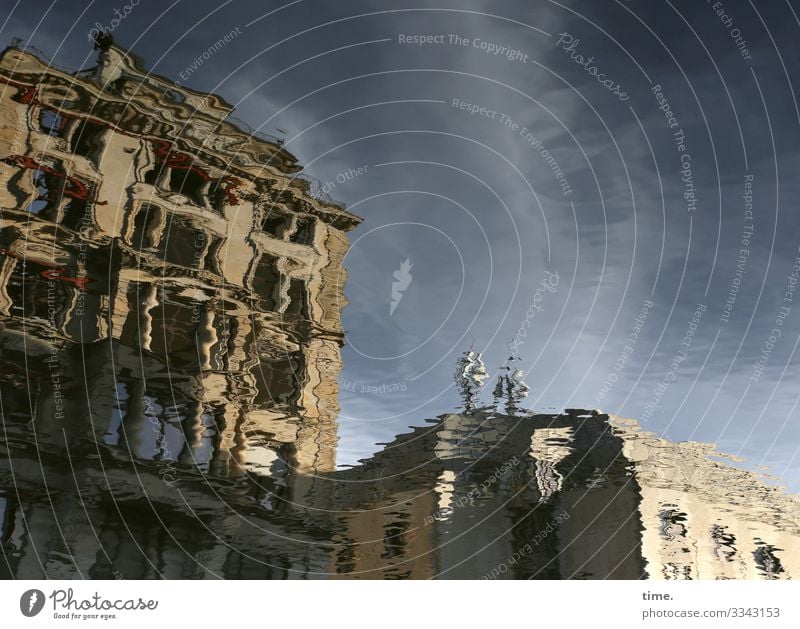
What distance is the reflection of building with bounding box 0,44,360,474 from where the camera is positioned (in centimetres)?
1158

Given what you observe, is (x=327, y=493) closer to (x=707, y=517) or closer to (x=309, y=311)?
(x=309, y=311)

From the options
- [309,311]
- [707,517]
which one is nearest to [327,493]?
[309,311]

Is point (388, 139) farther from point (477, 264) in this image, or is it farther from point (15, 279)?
point (15, 279)

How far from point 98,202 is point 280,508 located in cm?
1017
